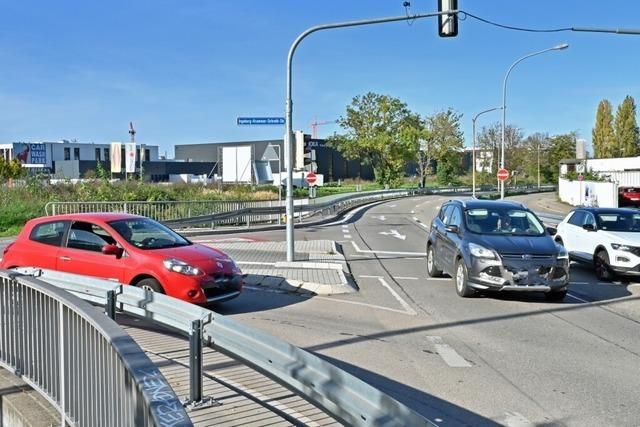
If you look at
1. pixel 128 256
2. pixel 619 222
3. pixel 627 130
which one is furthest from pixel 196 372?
pixel 627 130

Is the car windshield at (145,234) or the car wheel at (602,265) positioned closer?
the car windshield at (145,234)

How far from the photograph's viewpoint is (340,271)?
13.9 m

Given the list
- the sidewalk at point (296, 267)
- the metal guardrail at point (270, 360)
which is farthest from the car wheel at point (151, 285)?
the sidewalk at point (296, 267)

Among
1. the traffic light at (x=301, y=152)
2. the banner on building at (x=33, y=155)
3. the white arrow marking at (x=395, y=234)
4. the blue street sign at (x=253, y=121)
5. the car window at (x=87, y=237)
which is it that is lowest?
the white arrow marking at (x=395, y=234)

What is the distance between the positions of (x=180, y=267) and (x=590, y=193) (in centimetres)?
4135

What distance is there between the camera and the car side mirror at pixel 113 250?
9195 mm

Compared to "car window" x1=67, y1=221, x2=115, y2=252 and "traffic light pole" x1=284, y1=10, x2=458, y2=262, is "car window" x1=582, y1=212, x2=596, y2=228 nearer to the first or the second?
"traffic light pole" x1=284, y1=10, x2=458, y2=262

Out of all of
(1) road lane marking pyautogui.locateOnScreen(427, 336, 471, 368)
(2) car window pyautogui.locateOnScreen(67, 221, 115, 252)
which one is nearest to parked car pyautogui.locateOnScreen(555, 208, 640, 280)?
(1) road lane marking pyautogui.locateOnScreen(427, 336, 471, 368)

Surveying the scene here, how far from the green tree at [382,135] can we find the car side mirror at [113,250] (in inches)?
2913

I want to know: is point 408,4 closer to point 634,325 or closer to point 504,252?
point 504,252

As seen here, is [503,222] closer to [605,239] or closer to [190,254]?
[605,239]

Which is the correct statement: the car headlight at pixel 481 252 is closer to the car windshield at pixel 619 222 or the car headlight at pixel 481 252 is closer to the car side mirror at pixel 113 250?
the car windshield at pixel 619 222

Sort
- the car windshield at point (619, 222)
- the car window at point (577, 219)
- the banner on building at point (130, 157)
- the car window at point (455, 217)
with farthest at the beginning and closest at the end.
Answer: the banner on building at point (130, 157), the car window at point (577, 219), the car windshield at point (619, 222), the car window at point (455, 217)

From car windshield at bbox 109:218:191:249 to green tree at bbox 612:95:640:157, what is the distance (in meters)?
100
